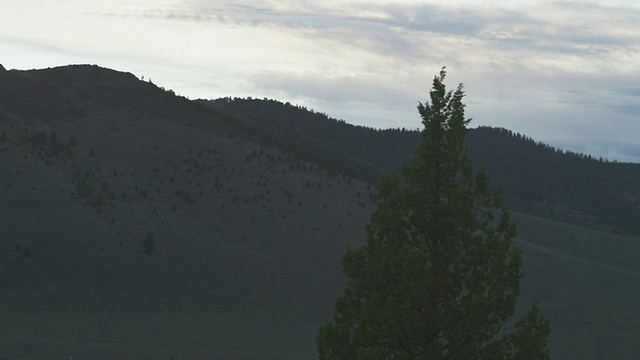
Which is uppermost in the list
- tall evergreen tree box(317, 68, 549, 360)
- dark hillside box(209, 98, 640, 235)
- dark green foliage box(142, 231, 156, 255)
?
dark hillside box(209, 98, 640, 235)

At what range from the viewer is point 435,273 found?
1406 cm

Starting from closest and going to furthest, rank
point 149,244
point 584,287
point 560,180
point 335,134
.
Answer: point 149,244, point 584,287, point 335,134, point 560,180

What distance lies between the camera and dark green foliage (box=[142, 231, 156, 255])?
41.5 meters

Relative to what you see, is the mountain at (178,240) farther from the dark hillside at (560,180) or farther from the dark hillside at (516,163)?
the dark hillside at (560,180)

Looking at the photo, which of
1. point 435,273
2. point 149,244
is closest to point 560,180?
point 149,244

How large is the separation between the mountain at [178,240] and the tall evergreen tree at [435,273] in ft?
45.8

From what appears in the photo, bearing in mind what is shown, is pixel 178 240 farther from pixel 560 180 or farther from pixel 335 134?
pixel 560 180

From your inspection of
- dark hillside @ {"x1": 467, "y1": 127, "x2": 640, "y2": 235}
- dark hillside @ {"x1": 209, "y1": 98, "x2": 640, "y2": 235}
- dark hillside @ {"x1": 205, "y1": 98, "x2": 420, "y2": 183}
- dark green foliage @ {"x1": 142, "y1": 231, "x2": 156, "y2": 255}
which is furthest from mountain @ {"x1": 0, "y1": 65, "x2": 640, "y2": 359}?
dark hillside @ {"x1": 467, "y1": 127, "x2": 640, "y2": 235}

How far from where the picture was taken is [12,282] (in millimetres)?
35875

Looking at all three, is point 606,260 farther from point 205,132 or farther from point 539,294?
point 205,132

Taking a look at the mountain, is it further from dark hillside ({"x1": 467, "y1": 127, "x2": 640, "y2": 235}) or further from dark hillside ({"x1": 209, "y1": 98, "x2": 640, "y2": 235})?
dark hillside ({"x1": 467, "y1": 127, "x2": 640, "y2": 235})

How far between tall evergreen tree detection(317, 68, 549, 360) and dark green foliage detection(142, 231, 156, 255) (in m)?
27.9

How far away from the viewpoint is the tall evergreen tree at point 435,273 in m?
13.7

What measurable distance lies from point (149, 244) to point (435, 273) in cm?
2936
